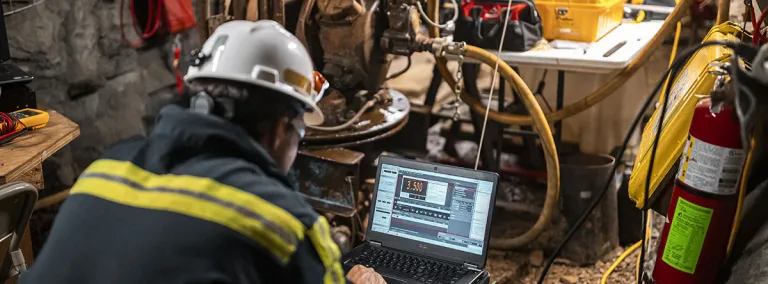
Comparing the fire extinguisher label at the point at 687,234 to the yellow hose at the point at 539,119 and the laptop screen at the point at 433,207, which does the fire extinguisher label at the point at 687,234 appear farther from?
the yellow hose at the point at 539,119

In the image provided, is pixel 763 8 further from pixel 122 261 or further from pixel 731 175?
pixel 122 261

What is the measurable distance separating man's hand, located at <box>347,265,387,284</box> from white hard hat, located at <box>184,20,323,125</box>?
449 mm

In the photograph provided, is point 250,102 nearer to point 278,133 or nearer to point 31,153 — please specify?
point 278,133

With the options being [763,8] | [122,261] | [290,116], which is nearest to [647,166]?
[763,8]

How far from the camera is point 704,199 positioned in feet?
4.51

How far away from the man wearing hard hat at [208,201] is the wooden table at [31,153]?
64 cm

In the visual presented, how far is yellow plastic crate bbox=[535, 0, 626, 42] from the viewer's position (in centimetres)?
283

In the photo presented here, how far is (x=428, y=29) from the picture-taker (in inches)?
113

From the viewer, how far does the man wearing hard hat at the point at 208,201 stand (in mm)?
1077

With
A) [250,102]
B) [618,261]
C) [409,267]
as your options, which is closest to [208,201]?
[250,102]

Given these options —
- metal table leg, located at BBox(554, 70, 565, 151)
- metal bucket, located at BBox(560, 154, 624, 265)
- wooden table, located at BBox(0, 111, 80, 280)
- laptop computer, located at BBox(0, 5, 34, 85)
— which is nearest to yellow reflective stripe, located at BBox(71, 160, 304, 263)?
wooden table, located at BBox(0, 111, 80, 280)

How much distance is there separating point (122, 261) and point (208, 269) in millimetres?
140

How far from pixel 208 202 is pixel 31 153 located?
0.99m

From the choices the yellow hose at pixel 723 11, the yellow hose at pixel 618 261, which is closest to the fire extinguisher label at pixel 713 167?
the yellow hose at pixel 723 11
